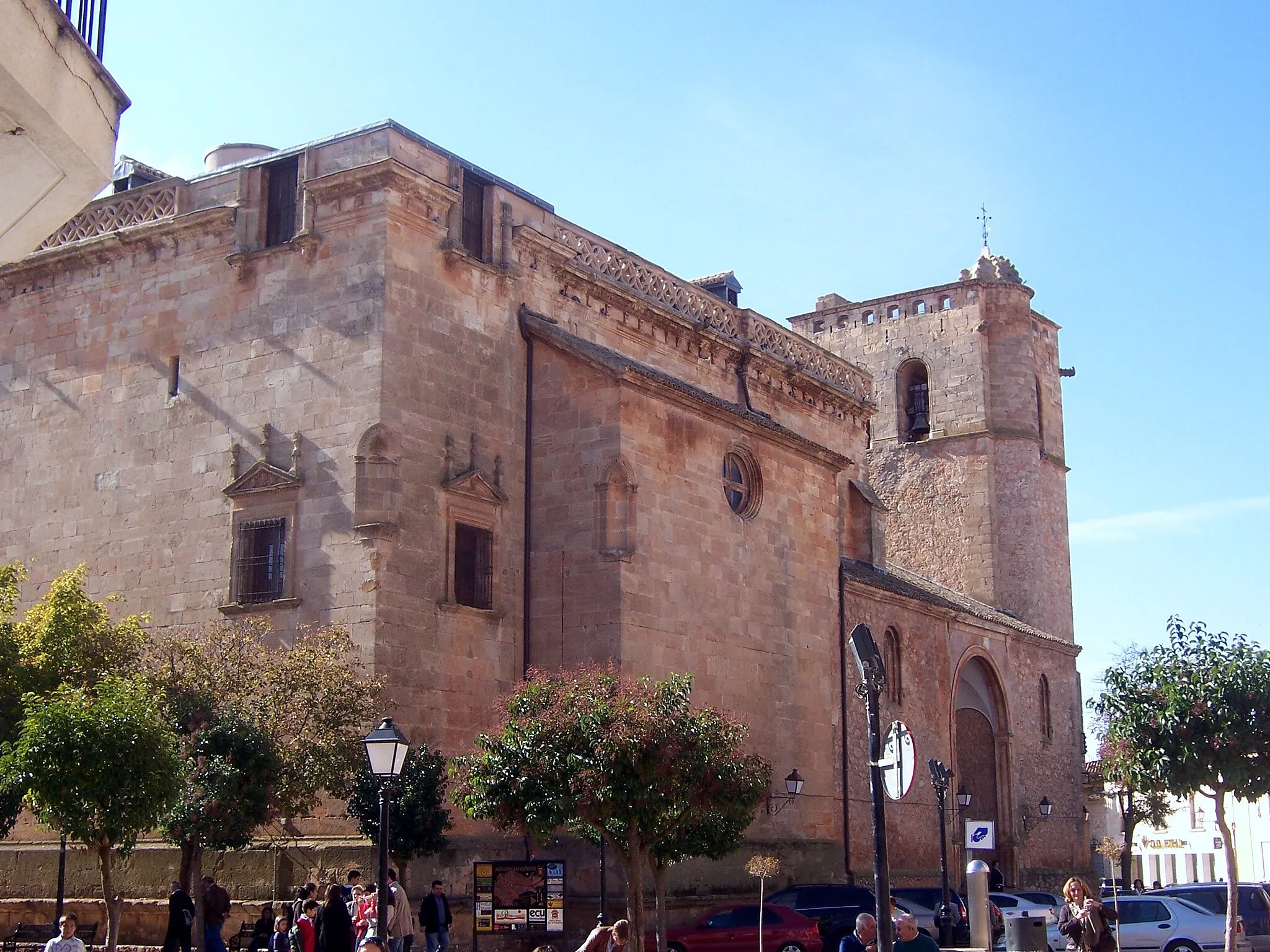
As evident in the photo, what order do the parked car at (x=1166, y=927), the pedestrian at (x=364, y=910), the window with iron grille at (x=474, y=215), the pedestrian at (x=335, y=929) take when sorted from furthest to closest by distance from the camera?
the window with iron grille at (x=474, y=215) → the parked car at (x=1166, y=927) → the pedestrian at (x=364, y=910) → the pedestrian at (x=335, y=929)

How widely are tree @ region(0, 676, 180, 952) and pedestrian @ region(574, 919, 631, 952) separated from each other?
545cm

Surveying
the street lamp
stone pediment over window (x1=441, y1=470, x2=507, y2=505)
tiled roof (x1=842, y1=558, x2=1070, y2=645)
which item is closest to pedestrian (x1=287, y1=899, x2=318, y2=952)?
stone pediment over window (x1=441, y1=470, x2=507, y2=505)

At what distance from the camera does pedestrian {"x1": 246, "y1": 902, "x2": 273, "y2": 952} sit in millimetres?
17297

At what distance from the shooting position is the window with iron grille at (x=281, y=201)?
71.9 feet

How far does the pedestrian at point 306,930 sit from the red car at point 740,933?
17.7 ft

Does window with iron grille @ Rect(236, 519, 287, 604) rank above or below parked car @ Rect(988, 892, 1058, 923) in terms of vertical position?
above

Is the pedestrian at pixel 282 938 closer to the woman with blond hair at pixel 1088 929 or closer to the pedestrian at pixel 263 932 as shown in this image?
the pedestrian at pixel 263 932

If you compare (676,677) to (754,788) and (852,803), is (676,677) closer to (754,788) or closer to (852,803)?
(754,788)

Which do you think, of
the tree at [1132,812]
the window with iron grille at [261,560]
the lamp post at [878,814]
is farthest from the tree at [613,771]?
the tree at [1132,812]

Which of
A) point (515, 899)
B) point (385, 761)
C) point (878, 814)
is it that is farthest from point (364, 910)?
point (878, 814)

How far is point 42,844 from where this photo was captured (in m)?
21.3

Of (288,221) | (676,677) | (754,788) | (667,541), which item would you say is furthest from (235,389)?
(754,788)

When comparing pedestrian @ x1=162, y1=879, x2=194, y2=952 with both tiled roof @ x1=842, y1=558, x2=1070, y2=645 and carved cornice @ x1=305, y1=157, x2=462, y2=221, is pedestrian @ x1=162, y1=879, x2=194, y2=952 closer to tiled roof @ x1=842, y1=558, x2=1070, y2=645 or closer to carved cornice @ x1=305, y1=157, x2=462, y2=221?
carved cornice @ x1=305, y1=157, x2=462, y2=221

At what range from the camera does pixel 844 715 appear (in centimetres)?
2683
